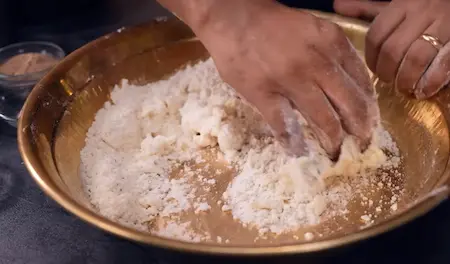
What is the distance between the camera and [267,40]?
0.63 m

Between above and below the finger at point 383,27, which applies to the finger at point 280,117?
below

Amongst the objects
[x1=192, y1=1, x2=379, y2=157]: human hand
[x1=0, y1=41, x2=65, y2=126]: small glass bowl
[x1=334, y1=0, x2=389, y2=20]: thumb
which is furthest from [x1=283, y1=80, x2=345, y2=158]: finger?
[x1=0, y1=41, x2=65, y2=126]: small glass bowl

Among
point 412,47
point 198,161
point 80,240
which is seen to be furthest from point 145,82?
Answer: point 412,47

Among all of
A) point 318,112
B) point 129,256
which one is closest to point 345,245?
point 318,112

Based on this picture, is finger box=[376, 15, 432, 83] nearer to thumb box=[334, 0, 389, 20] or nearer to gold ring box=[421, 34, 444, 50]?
gold ring box=[421, 34, 444, 50]

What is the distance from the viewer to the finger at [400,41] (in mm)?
759

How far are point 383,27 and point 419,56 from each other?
7 centimetres

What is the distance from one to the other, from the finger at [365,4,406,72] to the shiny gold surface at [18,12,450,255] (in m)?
0.08

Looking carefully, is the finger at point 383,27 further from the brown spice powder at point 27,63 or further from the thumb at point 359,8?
the brown spice powder at point 27,63

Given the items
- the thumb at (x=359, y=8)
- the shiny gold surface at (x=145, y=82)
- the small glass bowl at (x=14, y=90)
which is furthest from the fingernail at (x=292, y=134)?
the small glass bowl at (x=14, y=90)

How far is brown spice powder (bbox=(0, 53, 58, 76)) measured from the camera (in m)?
0.92

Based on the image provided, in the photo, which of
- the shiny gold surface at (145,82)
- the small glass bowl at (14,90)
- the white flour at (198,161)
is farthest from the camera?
the small glass bowl at (14,90)

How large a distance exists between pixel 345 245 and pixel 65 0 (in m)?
0.85

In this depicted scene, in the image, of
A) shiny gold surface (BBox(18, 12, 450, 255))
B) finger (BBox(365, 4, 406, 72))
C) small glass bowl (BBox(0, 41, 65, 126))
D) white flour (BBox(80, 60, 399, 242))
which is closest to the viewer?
shiny gold surface (BBox(18, 12, 450, 255))
